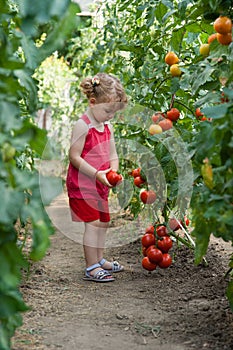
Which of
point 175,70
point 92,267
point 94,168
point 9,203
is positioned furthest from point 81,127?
point 9,203

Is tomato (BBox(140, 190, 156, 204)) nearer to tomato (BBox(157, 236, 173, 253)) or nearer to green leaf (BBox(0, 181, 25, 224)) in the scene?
tomato (BBox(157, 236, 173, 253))

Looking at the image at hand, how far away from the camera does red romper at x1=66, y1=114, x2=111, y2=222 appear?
3.30 m

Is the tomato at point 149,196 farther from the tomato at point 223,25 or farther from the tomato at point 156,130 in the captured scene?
the tomato at point 223,25

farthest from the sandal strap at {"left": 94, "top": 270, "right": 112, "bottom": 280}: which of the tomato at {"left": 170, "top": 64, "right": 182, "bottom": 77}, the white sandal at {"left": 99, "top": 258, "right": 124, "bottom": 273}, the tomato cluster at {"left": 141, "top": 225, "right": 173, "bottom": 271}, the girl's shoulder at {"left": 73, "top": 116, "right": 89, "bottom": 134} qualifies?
the tomato at {"left": 170, "top": 64, "right": 182, "bottom": 77}

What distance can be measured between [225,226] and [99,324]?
926 mm

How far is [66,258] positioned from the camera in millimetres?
3705

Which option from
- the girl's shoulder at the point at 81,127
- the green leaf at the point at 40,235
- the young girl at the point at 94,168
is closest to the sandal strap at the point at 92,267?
the young girl at the point at 94,168

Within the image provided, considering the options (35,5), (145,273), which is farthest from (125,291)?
(35,5)

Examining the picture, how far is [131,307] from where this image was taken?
103 inches

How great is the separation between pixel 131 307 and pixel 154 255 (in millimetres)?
331

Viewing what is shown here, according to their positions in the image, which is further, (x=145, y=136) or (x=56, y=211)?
(x=56, y=211)

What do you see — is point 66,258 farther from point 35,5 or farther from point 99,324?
point 35,5

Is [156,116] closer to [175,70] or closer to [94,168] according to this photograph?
[175,70]

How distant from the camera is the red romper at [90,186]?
330 centimetres
